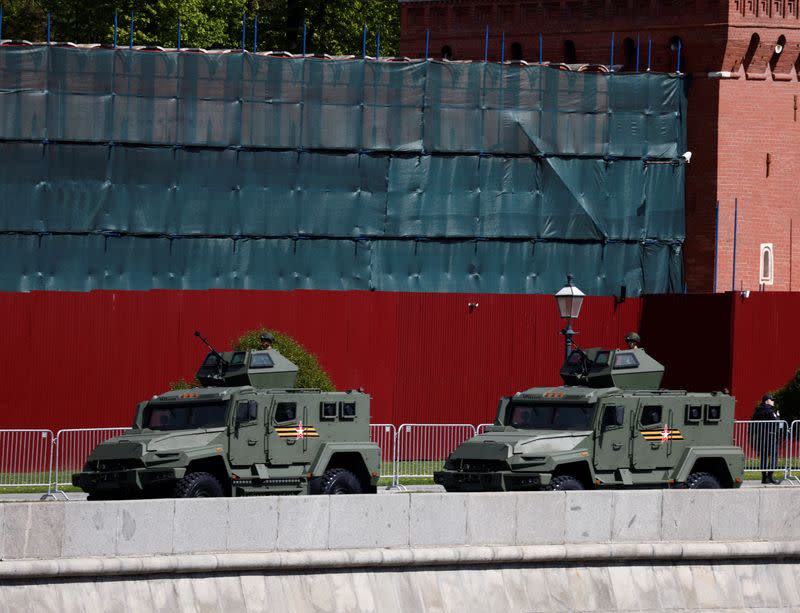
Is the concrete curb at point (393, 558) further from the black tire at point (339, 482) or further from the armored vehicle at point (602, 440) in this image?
the black tire at point (339, 482)

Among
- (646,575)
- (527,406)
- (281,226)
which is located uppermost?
(281,226)

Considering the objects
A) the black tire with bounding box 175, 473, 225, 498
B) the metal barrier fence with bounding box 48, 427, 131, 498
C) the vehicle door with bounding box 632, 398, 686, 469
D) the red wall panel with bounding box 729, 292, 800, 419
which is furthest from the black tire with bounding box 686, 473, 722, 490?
the red wall panel with bounding box 729, 292, 800, 419

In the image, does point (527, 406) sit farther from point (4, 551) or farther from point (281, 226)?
point (281, 226)

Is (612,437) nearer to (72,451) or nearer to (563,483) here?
(563,483)

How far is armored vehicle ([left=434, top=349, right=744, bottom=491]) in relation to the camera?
2458 centimetres

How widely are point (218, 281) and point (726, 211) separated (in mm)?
12430

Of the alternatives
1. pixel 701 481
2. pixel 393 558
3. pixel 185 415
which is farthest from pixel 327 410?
pixel 393 558

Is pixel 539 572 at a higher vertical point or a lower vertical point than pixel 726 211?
lower

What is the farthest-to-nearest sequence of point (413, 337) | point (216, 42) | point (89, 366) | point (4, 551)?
point (216, 42) < point (413, 337) < point (89, 366) < point (4, 551)

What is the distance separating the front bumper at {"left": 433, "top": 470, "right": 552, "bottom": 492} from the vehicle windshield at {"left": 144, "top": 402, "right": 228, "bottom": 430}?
3.54m

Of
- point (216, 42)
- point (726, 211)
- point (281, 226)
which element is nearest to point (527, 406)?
point (281, 226)

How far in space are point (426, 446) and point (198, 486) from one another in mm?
7611

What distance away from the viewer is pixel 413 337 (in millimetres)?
38125

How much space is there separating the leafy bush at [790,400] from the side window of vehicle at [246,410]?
46.5ft
